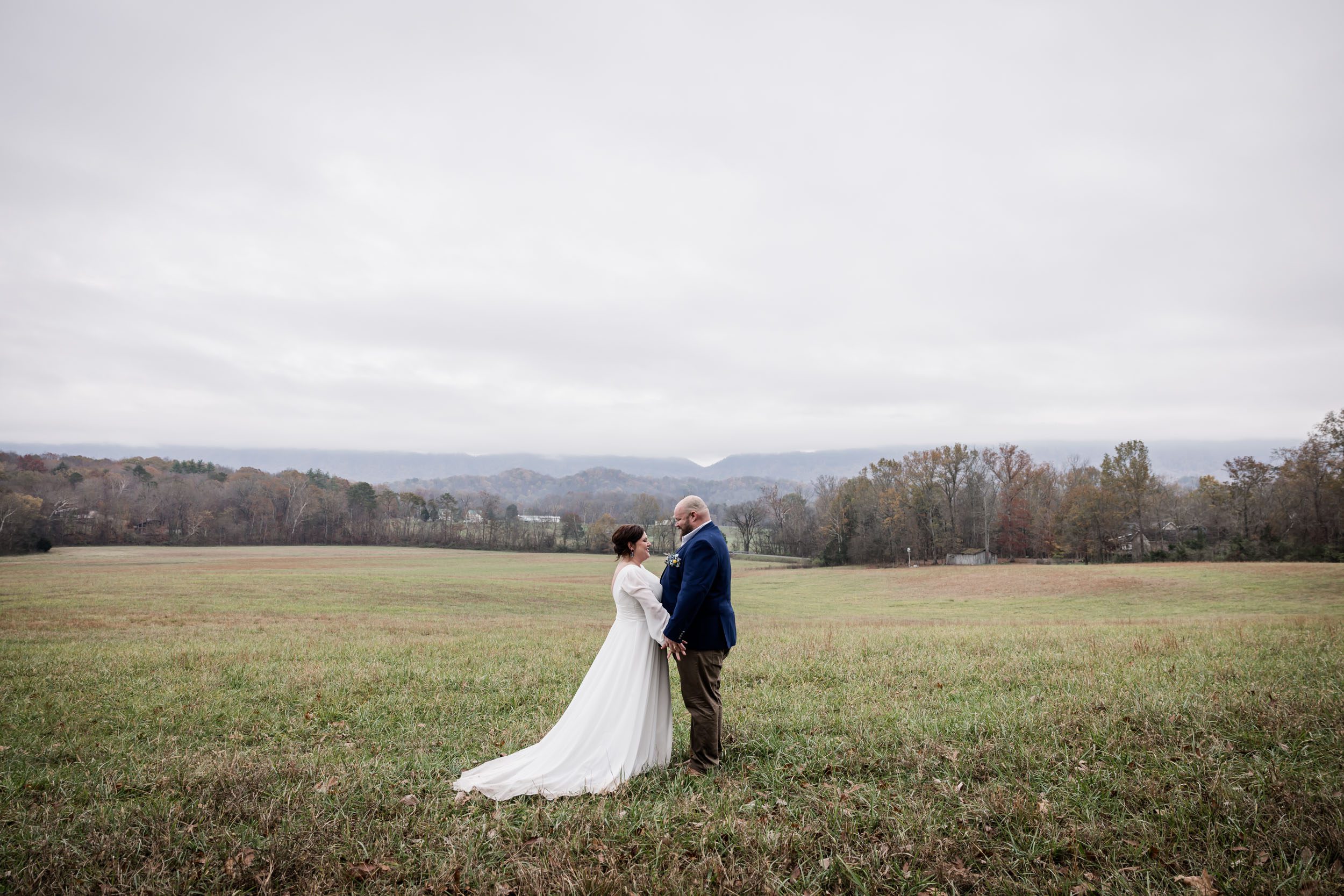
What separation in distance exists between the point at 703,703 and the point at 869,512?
89.1 metres

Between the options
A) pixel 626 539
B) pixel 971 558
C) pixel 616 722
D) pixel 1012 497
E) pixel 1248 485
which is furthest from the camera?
pixel 1012 497

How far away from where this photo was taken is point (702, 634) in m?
6.67

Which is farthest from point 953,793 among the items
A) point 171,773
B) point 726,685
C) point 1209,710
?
point 171,773

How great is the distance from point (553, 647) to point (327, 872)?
11.1m

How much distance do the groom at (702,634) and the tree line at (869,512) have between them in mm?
62428

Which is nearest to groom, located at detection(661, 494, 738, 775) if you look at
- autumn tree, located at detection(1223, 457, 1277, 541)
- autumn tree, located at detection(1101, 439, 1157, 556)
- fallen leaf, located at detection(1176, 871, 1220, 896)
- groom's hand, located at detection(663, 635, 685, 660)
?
groom's hand, located at detection(663, 635, 685, 660)

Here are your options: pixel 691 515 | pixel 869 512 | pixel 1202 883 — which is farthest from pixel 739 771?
pixel 869 512

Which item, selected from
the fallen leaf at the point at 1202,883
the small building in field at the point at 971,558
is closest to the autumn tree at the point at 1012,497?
the small building in field at the point at 971,558

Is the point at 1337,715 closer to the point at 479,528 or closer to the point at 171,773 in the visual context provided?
the point at 171,773

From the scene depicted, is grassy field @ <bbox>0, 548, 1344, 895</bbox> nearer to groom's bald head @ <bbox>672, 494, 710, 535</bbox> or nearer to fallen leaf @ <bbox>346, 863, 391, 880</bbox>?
fallen leaf @ <bbox>346, 863, 391, 880</bbox>

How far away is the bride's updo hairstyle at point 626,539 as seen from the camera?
Result: 23.3 feet

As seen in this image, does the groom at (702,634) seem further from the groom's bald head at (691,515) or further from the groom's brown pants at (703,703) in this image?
the groom's bald head at (691,515)

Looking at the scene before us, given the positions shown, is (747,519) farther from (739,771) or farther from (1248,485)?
(739,771)

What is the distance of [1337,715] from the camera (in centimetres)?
684
